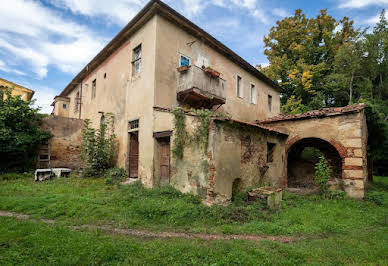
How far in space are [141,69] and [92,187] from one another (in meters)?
5.88

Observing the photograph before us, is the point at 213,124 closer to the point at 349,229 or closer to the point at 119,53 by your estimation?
the point at 349,229

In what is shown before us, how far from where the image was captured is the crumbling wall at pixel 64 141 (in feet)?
40.3

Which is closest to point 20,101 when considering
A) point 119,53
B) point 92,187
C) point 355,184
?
point 119,53

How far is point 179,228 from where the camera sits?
203 inches

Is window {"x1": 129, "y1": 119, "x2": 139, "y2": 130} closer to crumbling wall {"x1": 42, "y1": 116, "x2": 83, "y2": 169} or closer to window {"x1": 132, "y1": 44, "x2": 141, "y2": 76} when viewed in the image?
window {"x1": 132, "y1": 44, "x2": 141, "y2": 76}

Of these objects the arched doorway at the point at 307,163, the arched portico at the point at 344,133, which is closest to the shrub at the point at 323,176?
the arched portico at the point at 344,133

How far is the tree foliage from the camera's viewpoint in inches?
710

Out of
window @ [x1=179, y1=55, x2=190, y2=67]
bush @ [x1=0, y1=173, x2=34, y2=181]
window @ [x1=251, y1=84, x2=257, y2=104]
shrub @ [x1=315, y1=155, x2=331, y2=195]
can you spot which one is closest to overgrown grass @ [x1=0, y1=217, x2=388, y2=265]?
shrub @ [x1=315, y1=155, x2=331, y2=195]

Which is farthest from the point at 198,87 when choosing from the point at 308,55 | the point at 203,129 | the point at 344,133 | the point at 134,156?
the point at 308,55

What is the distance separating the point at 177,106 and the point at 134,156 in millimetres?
3402

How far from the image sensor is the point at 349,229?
5.56m

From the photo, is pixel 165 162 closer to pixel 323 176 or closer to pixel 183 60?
pixel 183 60

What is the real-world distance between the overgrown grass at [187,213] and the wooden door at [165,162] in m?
0.98

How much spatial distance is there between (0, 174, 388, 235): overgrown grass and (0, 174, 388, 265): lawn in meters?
0.02
